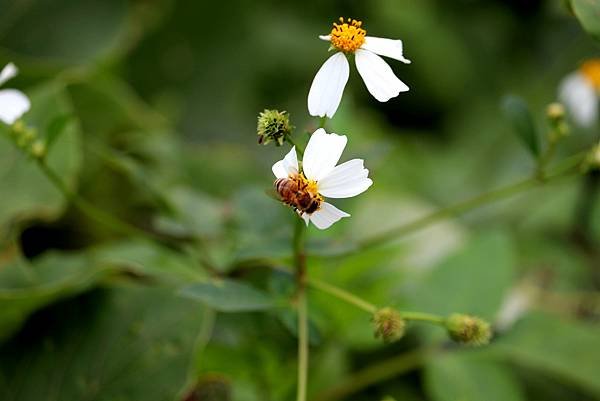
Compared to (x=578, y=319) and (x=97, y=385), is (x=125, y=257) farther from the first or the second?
(x=578, y=319)

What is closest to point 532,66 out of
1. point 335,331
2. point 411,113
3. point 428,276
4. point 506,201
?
point 411,113

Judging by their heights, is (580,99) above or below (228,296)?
above

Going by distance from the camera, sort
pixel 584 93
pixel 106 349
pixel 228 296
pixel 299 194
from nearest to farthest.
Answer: pixel 299 194
pixel 228 296
pixel 106 349
pixel 584 93

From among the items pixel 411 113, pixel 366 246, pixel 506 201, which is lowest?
pixel 366 246

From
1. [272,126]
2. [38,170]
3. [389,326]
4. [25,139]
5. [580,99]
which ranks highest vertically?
[580,99]

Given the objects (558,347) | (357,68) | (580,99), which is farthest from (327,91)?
(580,99)

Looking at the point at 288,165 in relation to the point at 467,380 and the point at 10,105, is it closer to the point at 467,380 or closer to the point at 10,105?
the point at 10,105

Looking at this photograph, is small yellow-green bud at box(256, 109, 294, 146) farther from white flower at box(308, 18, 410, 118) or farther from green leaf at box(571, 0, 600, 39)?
green leaf at box(571, 0, 600, 39)
